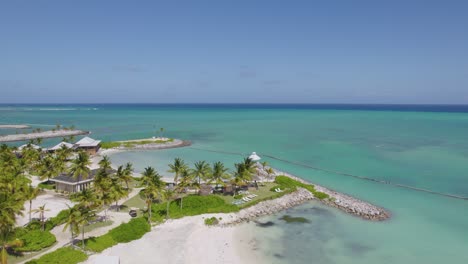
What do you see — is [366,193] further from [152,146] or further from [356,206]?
[152,146]

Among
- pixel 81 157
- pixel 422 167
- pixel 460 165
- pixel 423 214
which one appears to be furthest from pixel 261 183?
pixel 460 165

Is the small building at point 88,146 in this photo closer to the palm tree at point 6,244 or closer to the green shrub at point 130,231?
the green shrub at point 130,231

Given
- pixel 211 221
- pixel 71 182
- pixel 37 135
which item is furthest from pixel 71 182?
pixel 37 135

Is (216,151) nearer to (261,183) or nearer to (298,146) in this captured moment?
(298,146)

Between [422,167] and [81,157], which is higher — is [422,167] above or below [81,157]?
below

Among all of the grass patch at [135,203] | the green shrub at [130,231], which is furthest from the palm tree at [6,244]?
the grass patch at [135,203]

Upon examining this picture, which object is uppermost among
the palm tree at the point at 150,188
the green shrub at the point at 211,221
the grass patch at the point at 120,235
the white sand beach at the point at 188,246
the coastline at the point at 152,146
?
the palm tree at the point at 150,188

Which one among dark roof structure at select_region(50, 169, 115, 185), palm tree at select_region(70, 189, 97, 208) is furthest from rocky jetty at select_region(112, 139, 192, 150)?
palm tree at select_region(70, 189, 97, 208)
